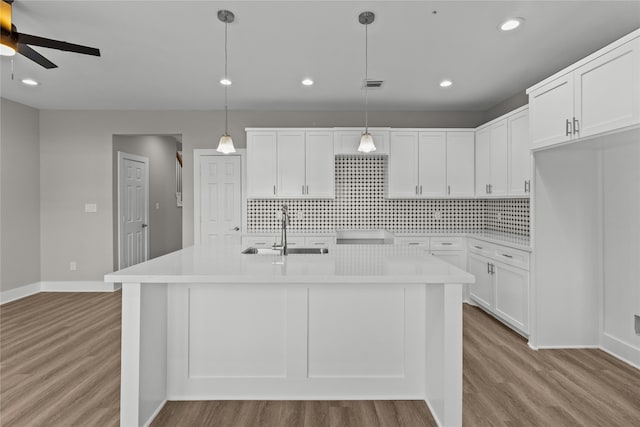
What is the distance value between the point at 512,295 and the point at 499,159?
1.61 m

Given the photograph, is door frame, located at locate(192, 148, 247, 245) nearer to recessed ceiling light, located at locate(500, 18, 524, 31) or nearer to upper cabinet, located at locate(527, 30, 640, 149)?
recessed ceiling light, located at locate(500, 18, 524, 31)

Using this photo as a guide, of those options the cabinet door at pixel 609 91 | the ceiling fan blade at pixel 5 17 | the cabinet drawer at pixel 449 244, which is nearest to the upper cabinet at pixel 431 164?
the cabinet drawer at pixel 449 244

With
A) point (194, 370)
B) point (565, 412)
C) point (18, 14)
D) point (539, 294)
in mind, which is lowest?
point (565, 412)

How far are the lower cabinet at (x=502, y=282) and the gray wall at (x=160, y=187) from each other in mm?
5503

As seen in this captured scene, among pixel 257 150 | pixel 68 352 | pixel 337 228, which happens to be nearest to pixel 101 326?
pixel 68 352

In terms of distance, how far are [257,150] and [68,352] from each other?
3057mm

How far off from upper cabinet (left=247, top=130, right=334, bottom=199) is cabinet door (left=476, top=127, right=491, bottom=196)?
1.98 meters

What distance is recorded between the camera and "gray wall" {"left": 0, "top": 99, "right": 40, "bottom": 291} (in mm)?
4730

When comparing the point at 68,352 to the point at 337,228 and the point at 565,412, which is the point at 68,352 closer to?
the point at 337,228

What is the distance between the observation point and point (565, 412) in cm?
223

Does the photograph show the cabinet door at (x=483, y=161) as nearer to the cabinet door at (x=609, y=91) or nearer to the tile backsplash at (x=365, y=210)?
the tile backsplash at (x=365, y=210)

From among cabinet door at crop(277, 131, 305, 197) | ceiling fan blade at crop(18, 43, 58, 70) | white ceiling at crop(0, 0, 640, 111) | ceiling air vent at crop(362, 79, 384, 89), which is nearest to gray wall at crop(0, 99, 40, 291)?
white ceiling at crop(0, 0, 640, 111)

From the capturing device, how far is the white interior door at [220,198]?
532 cm

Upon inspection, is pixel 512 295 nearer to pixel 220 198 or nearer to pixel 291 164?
pixel 291 164
